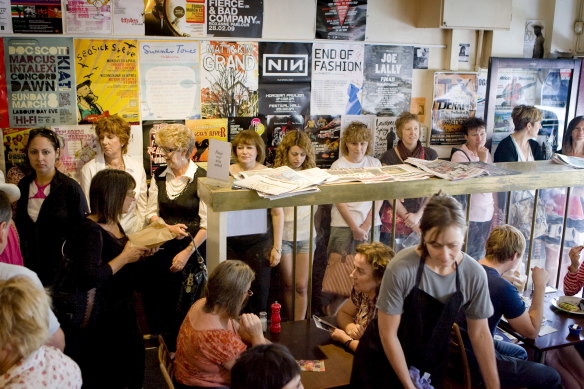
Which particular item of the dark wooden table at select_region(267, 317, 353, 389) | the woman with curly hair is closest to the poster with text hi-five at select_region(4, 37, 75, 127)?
the woman with curly hair

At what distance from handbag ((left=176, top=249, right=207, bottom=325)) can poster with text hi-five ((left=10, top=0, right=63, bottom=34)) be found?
2054mm

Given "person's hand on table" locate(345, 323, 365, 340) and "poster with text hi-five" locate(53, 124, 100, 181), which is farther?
"poster with text hi-five" locate(53, 124, 100, 181)

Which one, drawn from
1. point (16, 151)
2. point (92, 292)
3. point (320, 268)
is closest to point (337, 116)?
point (320, 268)

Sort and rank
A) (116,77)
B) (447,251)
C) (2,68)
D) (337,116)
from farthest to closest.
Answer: (337,116) < (116,77) < (2,68) < (447,251)

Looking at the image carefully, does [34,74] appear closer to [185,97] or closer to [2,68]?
[2,68]

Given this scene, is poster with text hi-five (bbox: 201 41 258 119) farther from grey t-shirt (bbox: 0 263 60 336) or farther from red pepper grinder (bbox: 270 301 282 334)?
grey t-shirt (bbox: 0 263 60 336)

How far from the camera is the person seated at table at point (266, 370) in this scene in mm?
1862

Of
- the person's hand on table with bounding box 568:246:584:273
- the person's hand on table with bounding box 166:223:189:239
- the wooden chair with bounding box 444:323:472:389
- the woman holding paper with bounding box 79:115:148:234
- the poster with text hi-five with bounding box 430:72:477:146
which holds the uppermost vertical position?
the poster with text hi-five with bounding box 430:72:477:146

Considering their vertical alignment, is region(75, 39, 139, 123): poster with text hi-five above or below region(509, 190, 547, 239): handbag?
above

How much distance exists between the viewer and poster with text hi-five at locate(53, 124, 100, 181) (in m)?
4.46

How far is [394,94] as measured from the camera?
5.45 m

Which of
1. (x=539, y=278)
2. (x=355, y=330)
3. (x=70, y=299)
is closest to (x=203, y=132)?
(x=70, y=299)

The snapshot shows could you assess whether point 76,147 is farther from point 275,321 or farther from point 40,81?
point 275,321

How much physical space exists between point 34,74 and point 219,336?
2.75m
